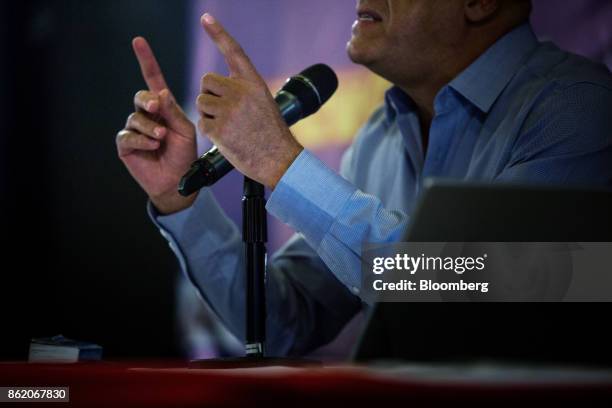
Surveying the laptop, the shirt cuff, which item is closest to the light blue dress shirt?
the shirt cuff

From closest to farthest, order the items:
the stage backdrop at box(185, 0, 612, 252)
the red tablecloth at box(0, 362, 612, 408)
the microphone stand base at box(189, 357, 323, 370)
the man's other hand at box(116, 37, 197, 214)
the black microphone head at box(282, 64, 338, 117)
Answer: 1. the red tablecloth at box(0, 362, 612, 408)
2. the microphone stand base at box(189, 357, 323, 370)
3. the black microphone head at box(282, 64, 338, 117)
4. the man's other hand at box(116, 37, 197, 214)
5. the stage backdrop at box(185, 0, 612, 252)

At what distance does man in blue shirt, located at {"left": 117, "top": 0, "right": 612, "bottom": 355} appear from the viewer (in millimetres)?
1241

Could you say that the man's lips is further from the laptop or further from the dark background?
the laptop

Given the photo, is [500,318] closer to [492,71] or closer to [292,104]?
[292,104]

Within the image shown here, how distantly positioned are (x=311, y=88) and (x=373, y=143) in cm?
61

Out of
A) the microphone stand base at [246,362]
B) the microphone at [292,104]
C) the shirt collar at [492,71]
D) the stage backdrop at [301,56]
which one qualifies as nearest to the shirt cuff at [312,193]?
the microphone at [292,104]

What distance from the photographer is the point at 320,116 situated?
7.06ft

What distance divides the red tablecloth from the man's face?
1.11 metres

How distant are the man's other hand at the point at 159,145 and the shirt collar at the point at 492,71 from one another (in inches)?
23.9

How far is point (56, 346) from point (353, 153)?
41.2 inches

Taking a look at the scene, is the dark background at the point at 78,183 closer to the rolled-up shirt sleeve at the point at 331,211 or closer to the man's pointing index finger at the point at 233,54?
the man's pointing index finger at the point at 233,54

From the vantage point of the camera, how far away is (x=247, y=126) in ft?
4.06

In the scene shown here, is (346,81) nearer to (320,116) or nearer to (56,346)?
(320,116)

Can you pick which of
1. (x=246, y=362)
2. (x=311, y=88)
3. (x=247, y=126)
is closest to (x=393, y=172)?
Result: (x=311, y=88)
